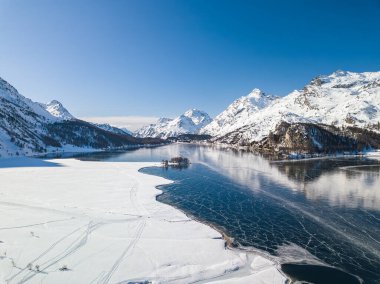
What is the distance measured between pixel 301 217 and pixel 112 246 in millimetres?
25606

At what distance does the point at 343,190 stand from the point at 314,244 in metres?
33.0

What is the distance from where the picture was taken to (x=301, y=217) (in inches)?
1588

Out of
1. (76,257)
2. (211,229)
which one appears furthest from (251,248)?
(76,257)

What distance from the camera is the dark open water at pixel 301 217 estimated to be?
86.3 ft

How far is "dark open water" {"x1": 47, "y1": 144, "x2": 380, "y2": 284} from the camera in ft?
86.3

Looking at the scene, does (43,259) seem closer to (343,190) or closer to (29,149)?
(343,190)

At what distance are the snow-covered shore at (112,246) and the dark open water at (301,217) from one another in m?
3.62

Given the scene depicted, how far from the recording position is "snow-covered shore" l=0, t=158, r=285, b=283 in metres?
22.5

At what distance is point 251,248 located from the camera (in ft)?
95.1

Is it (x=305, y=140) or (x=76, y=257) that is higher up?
(x=305, y=140)

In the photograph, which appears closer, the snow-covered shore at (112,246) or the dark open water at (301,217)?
the snow-covered shore at (112,246)

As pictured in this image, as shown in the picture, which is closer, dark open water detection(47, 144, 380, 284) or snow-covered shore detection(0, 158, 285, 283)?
snow-covered shore detection(0, 158, 285, 283)

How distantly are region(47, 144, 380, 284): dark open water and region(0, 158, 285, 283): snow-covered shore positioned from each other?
11.9 feet

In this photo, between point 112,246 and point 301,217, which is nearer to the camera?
point 112,246
